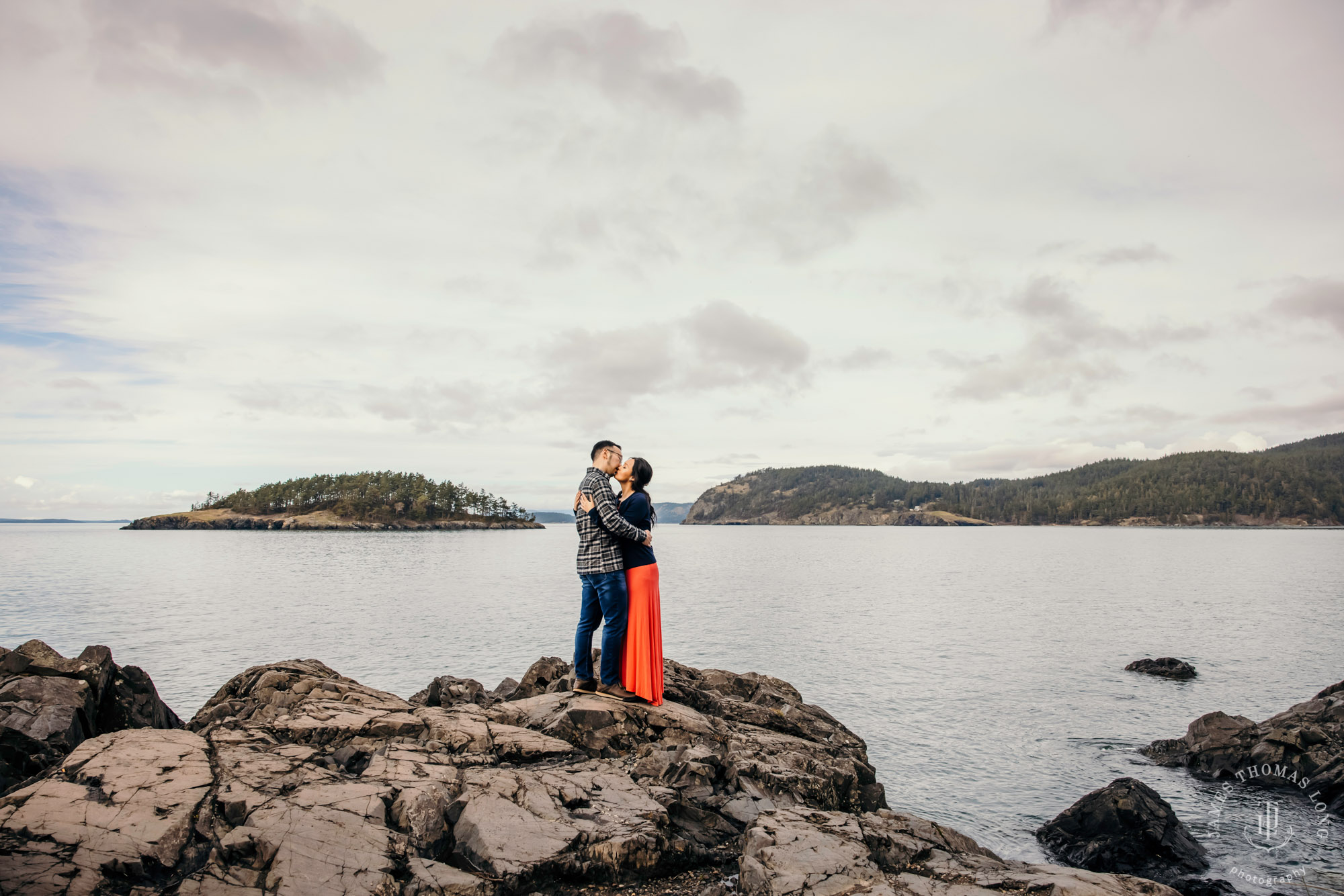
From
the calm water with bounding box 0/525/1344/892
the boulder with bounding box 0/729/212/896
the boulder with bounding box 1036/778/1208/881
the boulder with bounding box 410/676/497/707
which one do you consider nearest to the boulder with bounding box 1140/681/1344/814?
the calm water with bounding box 0/525/1344/892

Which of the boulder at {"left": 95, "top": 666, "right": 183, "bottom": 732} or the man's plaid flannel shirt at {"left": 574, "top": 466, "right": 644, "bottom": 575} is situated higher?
the man's plaid flannel shirt at {"left": 574, "top": 466, "right": 644, "bottom": 575}

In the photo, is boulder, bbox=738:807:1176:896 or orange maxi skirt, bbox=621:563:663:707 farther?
orange maxi skirt, bbox=621:563:663:707

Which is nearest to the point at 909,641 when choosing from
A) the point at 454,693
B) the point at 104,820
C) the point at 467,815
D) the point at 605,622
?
the point at 454,693

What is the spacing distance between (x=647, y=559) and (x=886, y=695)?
14386mm

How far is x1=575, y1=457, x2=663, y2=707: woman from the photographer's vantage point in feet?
36.2

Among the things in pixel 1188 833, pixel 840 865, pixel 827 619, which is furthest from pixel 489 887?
pixel 827 619

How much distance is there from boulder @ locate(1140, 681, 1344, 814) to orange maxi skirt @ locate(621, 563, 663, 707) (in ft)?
43.3

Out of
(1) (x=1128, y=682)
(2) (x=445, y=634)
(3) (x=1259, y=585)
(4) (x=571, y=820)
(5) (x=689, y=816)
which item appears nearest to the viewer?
(4) (x=571, y=820)

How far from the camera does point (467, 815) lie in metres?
7.46

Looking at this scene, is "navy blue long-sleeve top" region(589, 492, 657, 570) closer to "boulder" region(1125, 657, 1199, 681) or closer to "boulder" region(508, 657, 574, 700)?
"boulder" region(508, 657, 574, 700)

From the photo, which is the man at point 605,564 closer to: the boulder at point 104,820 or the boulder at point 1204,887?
the boulder at point 104,820

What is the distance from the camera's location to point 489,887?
6391 millimetres

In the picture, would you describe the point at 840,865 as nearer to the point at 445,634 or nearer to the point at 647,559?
the point at 647,559

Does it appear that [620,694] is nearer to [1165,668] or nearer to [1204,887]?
[1204,887]
